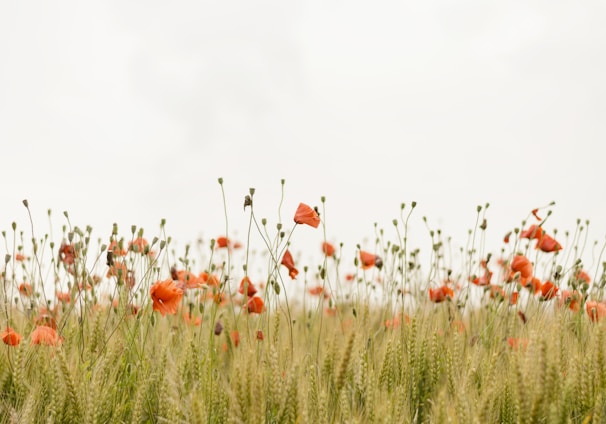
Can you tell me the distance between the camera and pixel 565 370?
282 centimetres

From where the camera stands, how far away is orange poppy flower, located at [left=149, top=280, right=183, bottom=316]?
121 inches

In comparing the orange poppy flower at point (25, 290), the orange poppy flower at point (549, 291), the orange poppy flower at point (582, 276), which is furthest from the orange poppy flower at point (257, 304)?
the orange poppy flower at point (582, 276)

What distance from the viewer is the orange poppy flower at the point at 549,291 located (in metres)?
3.61

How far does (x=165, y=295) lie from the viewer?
3084 mm

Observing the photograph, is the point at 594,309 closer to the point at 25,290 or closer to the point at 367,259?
the point at 367,259

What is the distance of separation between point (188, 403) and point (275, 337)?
813 mm

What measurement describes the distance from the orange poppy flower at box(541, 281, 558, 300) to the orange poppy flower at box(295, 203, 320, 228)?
133cm

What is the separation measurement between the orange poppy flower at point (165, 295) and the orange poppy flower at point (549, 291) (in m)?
1.89

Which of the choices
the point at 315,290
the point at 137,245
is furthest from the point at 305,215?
the point at 315,290

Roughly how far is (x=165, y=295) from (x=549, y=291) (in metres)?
2.00

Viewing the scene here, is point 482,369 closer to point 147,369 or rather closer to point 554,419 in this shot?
point 554,419

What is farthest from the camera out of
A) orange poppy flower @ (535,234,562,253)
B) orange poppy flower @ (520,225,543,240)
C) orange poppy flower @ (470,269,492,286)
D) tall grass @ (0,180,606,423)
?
orange poppy flower @ (470,269,492,286)

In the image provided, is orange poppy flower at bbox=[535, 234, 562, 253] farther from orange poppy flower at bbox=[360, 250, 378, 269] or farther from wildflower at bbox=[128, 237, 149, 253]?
wildflower at bbox=[128, 237, 149, 253]

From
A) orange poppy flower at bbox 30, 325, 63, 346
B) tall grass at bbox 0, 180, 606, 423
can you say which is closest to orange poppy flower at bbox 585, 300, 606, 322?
tall grass at bbox 0, 180, 606, 423
